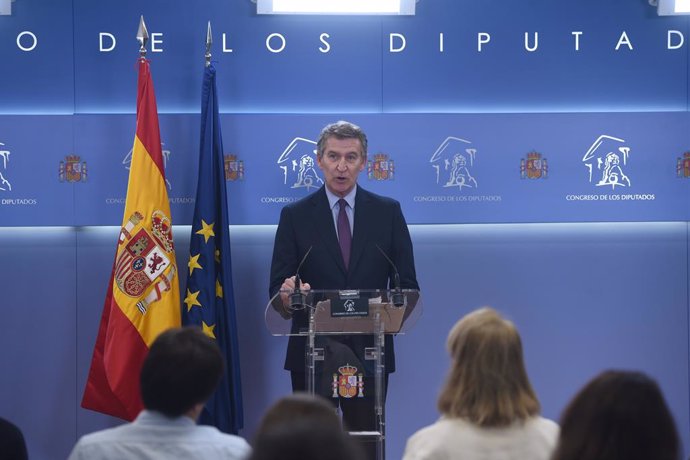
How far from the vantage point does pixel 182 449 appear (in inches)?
107

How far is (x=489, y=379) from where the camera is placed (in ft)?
9.46

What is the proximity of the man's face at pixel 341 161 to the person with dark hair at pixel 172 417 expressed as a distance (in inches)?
97.3

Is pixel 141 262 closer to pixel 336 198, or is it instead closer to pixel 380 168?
pixel 336 198

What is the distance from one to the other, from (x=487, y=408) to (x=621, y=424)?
836 mm

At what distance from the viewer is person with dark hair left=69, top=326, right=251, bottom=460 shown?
8.87 feet

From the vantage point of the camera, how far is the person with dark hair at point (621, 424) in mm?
2033

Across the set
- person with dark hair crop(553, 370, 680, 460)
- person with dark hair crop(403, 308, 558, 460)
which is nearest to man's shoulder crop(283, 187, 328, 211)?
person with dark hair crop(403, 308, 558, 460)

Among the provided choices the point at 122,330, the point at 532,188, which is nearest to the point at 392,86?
the point at 532,188

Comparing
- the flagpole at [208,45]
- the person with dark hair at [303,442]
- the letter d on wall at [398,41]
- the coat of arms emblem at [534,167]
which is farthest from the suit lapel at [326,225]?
the person with dark hair at [303,442]

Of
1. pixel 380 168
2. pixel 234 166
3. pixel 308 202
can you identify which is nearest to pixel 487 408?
pixel 308 202

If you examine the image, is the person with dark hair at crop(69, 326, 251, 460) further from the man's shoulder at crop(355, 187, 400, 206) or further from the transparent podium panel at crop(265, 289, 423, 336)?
the man's shoulder at crop(355, 187, 400, 206)

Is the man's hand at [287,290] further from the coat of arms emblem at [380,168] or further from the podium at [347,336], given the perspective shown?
the coat of arms emblem at [380,168]

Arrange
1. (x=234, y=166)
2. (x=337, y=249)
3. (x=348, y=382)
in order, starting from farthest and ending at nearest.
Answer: (x=234, y=166), (x=337, y=249), (x=348, y=382)

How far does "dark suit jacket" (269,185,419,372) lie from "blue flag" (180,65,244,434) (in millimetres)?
667
